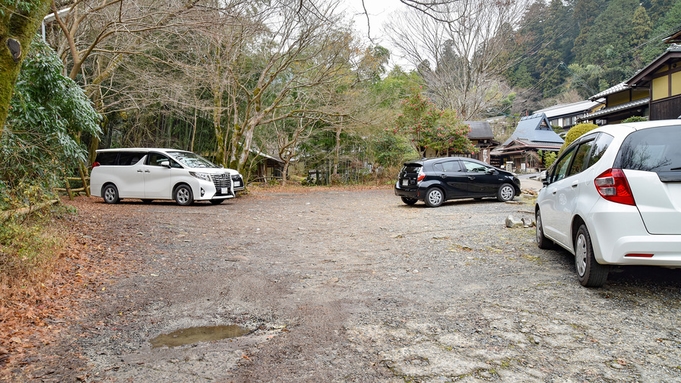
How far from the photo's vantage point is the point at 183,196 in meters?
12.5

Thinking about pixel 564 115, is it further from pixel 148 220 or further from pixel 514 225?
pixel 148 220

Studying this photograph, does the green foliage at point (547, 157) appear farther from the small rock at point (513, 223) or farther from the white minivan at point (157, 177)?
the white minivan at point (157, 177)

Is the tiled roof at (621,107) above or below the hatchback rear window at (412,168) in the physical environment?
above

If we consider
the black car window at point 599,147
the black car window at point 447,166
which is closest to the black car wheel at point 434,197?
the black car window at point 447,166

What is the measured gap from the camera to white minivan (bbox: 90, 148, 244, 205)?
12.4 metres

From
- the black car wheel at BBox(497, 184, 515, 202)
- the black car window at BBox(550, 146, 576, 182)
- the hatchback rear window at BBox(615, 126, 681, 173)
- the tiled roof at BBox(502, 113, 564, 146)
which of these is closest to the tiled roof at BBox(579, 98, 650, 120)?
the black car wheel at BBox(497, 184, 515, 202)

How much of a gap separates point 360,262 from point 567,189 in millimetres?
2569

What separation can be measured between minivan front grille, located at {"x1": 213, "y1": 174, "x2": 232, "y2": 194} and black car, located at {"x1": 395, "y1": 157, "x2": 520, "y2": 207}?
16.8ft

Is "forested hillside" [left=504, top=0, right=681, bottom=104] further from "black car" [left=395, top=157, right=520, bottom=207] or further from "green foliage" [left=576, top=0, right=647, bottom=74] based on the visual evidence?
"black car" [left=395, top=157, right=520, bottom=207]

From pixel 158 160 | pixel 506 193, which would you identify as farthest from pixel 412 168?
pixel 158 160

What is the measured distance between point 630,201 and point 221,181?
36.0 feet

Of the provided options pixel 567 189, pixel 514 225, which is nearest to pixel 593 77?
pixel 514 225

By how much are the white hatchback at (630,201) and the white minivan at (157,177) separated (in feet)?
33.6

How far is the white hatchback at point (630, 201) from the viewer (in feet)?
11.3
